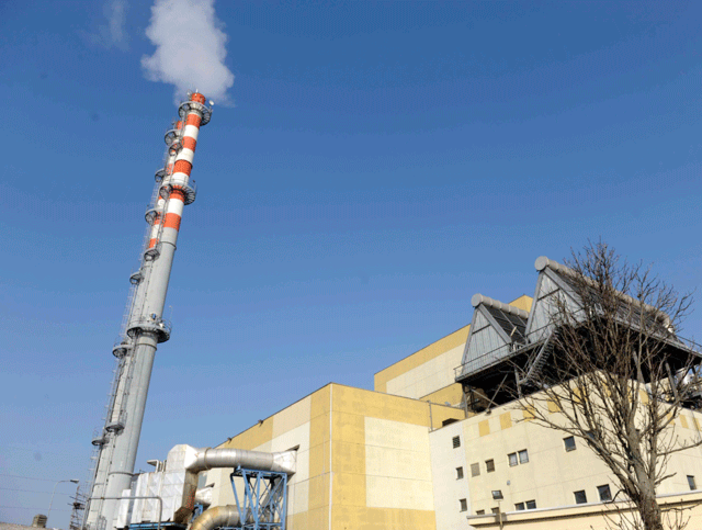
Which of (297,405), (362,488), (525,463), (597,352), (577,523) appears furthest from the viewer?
(297,405)

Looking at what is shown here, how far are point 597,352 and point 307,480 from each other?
83.9 ft

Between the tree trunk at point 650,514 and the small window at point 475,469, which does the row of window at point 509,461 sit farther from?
the tree trunk at point 650,514

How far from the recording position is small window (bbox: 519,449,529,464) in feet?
101

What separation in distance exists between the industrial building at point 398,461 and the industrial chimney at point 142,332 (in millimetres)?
211

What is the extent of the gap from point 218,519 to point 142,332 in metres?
18.3

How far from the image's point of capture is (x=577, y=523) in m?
18.3

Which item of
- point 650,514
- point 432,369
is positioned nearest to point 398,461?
point 432,369

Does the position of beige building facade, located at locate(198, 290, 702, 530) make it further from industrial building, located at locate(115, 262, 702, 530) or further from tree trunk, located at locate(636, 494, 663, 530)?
tree trunk, located at locate(636, 494, 663, 530)

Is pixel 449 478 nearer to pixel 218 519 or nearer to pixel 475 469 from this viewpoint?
pixel 475 469

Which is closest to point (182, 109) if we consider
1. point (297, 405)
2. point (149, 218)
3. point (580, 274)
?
point (149, 218)

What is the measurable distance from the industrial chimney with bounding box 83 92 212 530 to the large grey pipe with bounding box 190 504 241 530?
795 cm

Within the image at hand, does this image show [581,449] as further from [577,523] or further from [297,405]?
[297,405]

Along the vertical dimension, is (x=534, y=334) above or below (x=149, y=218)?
below

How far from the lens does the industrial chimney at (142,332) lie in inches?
1709
